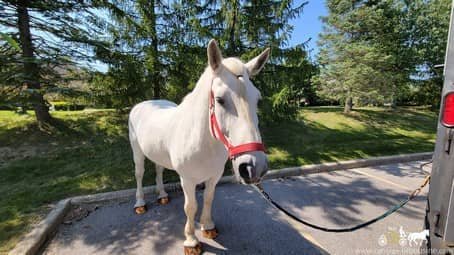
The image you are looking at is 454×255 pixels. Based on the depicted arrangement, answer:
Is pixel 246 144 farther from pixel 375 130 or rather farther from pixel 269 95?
pixel 375 130

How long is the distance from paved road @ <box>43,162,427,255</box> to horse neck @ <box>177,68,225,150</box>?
1.24 meters

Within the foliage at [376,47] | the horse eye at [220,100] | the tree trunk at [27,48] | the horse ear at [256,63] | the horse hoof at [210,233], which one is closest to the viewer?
the horse eye at [220,100]

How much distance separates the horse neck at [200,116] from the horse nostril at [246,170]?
54 cm

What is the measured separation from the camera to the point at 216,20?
5250mm

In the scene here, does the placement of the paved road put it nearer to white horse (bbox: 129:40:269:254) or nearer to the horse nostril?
white horse (bbox: 129:40:269:254)

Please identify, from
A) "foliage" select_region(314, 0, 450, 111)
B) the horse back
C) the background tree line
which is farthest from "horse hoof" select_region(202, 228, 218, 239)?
"foliage" select_region(314, 0, 450, 111)

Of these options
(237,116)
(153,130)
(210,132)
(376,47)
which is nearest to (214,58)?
(237,116)

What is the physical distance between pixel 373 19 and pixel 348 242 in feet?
32.9

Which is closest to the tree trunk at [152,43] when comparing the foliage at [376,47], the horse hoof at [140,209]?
the horse hoof at [140,209]

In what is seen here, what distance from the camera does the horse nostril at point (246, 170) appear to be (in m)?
1.16

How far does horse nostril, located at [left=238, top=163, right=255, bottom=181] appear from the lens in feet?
3.82

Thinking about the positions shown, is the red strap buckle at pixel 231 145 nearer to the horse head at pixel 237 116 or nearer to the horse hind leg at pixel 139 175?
the horse head at pixel 237 116

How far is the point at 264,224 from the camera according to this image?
246cm

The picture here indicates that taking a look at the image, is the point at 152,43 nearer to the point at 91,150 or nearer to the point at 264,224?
the point at 91,150
